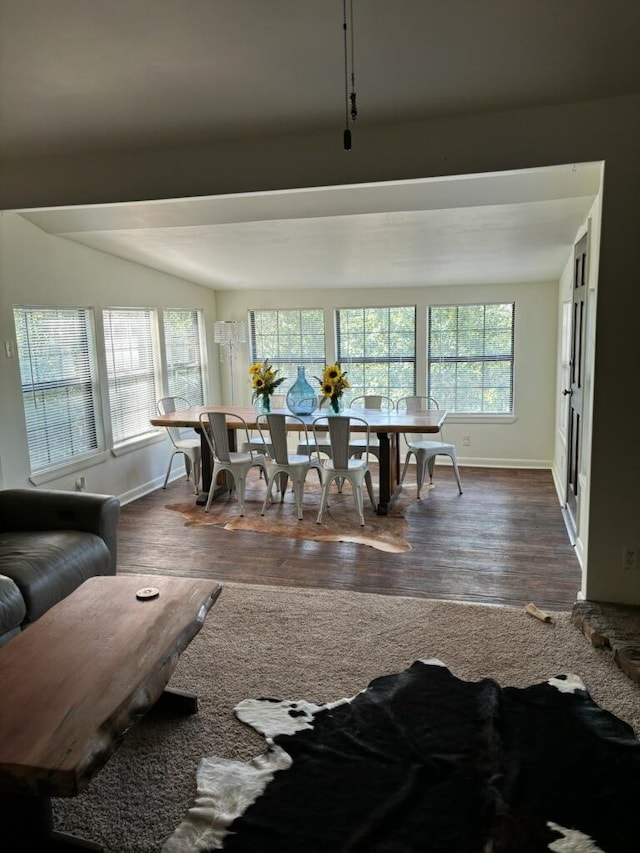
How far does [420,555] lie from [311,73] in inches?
114

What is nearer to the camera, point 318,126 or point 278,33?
point 278,33

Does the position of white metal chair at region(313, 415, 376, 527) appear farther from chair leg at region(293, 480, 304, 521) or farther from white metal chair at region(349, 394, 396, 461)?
white metal chair at region(349, 394, 396, 461)

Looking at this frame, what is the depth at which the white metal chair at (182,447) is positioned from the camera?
5.73 metres

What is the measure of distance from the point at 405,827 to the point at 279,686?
854mm

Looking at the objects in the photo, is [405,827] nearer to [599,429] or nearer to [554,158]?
[599,429]

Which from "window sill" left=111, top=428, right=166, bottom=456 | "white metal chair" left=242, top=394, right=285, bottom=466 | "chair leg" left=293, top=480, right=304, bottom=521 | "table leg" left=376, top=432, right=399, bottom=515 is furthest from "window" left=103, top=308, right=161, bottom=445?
"table leg" left=376, top=432, right=399, bottom=515

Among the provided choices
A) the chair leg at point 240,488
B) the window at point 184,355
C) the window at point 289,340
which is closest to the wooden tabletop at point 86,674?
the chair leg at point 240,488

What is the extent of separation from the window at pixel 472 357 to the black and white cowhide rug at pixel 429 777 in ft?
15.1

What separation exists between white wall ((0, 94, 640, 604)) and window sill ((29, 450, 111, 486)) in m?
2.17

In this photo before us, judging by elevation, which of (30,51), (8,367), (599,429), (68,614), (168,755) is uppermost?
(30,51)

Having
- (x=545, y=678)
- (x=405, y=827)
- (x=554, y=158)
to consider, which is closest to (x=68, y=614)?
(x=405, y=827)

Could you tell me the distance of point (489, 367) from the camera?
6711 mm

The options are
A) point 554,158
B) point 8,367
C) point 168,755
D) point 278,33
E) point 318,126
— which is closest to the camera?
point 168,755

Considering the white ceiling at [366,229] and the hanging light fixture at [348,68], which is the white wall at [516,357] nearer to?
the white ceiling at [366,229]
